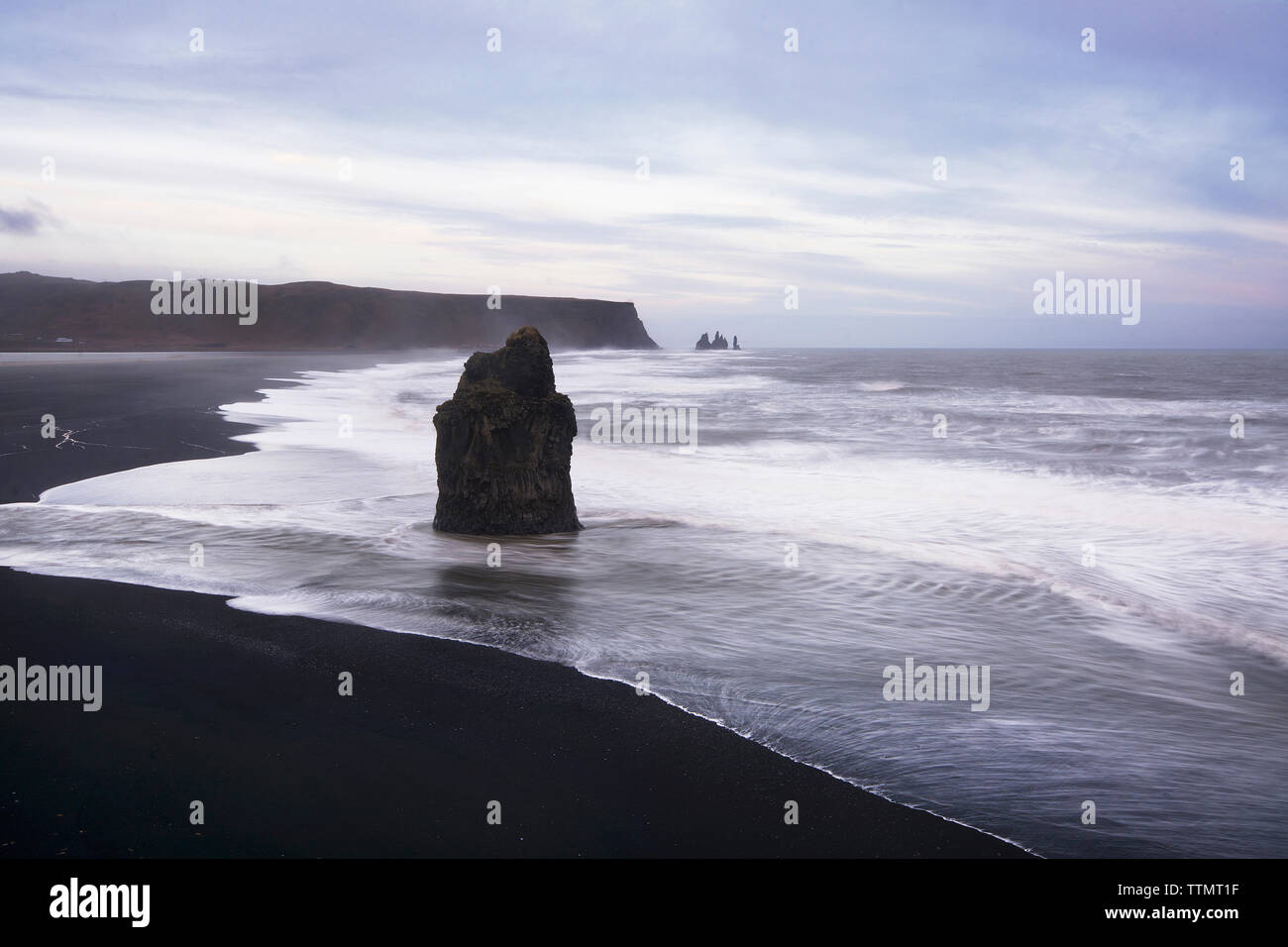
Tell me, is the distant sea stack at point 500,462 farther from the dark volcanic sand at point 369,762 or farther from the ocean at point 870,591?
the dark volcanic sand at point 369,762

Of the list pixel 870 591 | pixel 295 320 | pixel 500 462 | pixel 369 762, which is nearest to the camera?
pixel 369 762

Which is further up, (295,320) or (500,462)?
(295,320)

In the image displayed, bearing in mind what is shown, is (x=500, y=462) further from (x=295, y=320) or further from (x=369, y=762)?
(x=295, y=320)

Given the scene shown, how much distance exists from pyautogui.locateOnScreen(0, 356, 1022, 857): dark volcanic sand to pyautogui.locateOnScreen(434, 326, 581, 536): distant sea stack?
9.89 feet

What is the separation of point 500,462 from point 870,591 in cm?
365

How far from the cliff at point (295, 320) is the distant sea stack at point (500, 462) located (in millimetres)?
79359

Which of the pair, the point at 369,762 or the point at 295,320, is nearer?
the point at 369,762

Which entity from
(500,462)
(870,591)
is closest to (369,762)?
(870,591)

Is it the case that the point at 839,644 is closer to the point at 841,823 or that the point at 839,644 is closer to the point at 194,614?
the point at 841,823

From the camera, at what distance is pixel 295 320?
123 metres

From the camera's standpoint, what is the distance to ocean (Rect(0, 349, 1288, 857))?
13.6 ft
